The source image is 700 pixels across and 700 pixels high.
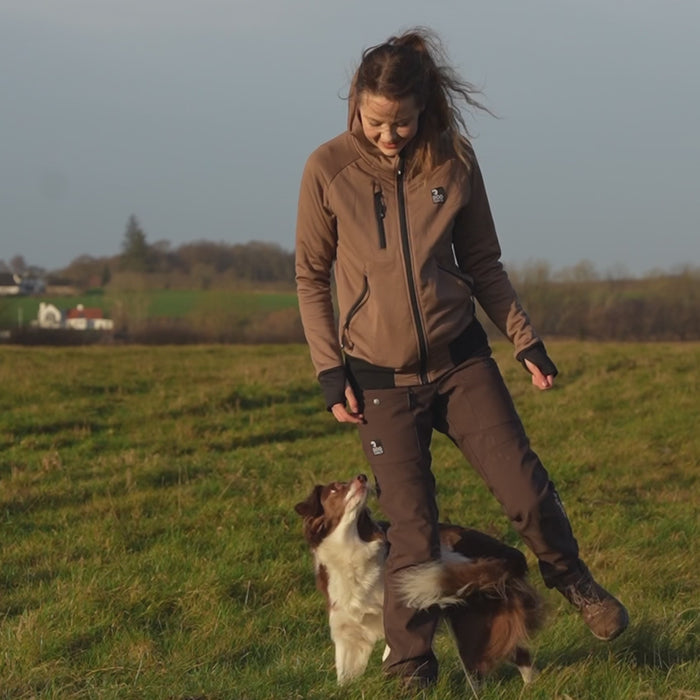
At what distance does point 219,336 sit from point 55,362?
25.2 m

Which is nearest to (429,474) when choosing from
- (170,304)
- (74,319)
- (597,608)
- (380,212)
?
(597,608)

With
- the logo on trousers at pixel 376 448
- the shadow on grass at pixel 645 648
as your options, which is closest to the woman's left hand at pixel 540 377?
the logo on trousers at pixel 376 448

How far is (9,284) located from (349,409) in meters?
55.1

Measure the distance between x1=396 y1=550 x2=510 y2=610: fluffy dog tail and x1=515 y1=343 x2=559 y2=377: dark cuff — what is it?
0.83 m

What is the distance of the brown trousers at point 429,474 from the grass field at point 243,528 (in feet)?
0.93

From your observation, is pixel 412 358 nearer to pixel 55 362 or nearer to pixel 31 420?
pixel 31 420

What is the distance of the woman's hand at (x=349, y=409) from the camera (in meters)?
4.51

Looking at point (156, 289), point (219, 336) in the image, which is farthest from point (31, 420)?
point (156, 289)

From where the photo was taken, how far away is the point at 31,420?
13875 mm

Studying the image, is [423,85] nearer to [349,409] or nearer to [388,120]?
[388,120]

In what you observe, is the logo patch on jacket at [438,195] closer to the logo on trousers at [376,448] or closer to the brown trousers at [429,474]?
the brown trousers at [429,474]

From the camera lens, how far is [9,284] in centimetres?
5659

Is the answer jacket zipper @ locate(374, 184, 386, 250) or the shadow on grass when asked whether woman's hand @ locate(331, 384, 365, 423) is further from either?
the shadow on grass

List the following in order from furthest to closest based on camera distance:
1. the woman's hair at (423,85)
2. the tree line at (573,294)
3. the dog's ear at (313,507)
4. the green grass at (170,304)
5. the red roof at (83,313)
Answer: the red roof at (83,313) < the green grass at (170,304) < the tree line at (573,294) < the dog's ear at (313,507) < the woman's hair at (423,85)
